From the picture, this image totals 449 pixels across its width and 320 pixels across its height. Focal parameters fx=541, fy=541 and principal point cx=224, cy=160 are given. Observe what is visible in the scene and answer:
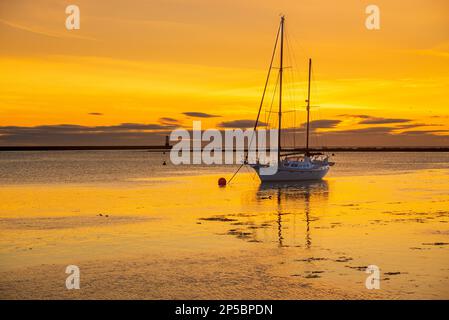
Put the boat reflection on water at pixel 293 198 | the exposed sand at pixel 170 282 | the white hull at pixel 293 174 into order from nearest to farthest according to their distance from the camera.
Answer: the exposed sand at pixel 170 282
the boat reflection on water at pixel 293 198
the white hull at pixel 293 174

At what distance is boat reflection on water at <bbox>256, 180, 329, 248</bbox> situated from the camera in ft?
97.7

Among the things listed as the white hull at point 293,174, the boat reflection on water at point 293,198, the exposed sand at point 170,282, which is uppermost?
the white hull at point 293,174

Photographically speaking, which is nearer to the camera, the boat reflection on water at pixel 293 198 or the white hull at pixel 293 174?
the boat reflection on water at pixel 293 198

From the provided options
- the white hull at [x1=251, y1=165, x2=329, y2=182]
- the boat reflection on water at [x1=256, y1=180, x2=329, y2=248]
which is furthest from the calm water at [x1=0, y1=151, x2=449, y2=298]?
the white hull at [x1=251, y1=165, x2=329, y2=182]

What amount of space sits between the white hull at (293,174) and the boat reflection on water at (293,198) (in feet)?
1.90

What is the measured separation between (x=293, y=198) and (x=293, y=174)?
683 inches

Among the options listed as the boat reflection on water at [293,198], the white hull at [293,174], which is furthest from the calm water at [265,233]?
the white hull at [293,174]

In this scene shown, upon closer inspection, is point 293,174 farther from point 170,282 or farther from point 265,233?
point 170,282

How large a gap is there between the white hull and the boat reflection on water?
58 cm

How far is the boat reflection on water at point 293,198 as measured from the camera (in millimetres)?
29766

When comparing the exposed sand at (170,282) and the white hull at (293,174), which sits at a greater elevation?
the white hull at (293,174)

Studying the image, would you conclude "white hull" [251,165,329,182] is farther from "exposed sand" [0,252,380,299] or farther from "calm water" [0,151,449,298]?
"exposed sand" [0,252,380,299]

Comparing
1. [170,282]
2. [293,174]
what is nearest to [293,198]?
[293,174]

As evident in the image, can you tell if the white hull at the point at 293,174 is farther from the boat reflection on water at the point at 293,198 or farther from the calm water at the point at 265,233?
the calm water at the point at 265,233
